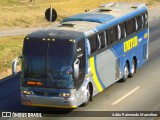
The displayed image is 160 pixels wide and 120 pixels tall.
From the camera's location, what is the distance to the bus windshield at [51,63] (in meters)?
17.0

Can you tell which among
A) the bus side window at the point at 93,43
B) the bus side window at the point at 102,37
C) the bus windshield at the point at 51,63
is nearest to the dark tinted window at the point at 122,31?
the bus side window at the point at 102,37

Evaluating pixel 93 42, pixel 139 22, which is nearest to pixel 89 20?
pixel 93 42

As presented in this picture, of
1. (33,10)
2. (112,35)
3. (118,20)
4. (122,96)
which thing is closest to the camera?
(122,96)

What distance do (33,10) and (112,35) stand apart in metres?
29.1

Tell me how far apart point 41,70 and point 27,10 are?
1279 inches

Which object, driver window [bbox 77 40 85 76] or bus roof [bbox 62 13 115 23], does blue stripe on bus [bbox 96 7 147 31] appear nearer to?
bus roof [bbox 62 13 115 23]

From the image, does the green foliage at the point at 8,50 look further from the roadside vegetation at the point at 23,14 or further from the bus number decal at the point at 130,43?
the bus number decal at the point at 130,43

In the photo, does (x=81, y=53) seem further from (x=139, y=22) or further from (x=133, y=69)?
(x=139, y=22)

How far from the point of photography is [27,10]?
48.9 meters

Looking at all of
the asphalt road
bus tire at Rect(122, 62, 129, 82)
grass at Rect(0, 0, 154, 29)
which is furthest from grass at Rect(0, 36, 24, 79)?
grass at Rect(0, 0, 154, 29)

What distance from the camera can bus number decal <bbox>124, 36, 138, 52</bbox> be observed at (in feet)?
73.8

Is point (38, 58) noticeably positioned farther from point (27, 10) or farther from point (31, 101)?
point (27, 10)

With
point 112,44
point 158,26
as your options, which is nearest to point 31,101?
point 112,44

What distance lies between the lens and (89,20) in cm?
2012
